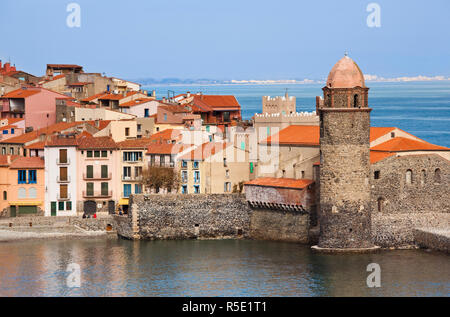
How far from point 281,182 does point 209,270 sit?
9.92 metres

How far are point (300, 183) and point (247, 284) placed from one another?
11761 millimetres

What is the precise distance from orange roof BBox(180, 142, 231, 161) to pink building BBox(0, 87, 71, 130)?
1820cm

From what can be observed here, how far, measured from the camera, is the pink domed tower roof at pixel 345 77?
60.9 m

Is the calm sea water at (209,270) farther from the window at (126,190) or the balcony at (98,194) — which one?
the window at (126,190)

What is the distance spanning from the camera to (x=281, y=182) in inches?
2603

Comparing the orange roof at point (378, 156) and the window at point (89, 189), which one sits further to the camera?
the window at point (89, 189)

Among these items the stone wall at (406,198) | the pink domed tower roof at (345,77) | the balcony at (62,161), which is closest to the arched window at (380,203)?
the stone wall at (406,198)

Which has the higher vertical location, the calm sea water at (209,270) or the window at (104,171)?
the window at (104,171)

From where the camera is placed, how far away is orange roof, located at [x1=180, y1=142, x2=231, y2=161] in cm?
6931

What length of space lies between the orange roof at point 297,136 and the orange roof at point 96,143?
8.08 metres

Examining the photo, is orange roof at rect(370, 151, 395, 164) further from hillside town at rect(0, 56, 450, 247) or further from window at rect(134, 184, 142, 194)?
window at rect(134, 184, 142, 194)
